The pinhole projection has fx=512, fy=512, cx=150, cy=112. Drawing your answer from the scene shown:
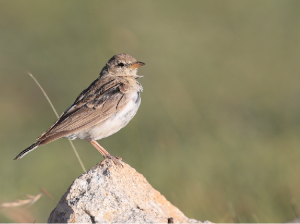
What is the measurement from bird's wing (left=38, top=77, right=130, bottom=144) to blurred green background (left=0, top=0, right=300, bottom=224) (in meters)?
1.17

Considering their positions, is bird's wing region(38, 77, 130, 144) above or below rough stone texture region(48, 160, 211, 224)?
above

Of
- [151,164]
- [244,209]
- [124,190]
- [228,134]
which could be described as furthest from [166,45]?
[124,190]

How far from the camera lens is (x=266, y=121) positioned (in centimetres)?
1391

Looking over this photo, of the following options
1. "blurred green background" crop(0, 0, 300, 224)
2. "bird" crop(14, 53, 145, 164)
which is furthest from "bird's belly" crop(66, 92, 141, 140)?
"blurred green background" crop(0, 0, 300, 224)

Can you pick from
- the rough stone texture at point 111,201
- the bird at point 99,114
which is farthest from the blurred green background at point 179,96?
the bird at point 99,114

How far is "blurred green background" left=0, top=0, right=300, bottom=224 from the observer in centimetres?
967

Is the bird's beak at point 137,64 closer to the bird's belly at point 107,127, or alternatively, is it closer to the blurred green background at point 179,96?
the blurred green background at point 179,96

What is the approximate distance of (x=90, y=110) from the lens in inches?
284

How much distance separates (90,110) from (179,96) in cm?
496

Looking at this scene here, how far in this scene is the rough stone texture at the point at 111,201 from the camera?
5.14m

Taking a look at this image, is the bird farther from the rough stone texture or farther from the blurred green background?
the blurred green background

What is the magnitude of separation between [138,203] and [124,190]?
0.21 m

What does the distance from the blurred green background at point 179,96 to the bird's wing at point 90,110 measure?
117 centimetres

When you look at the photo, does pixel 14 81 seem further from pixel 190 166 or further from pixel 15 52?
pixel 190 166
